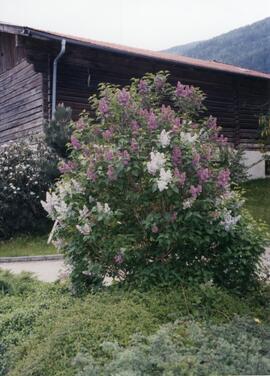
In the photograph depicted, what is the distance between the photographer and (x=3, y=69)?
1681 cm

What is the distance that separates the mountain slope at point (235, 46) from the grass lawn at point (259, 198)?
21451 millimetres

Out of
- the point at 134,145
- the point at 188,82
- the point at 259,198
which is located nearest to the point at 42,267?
the point at 134,145

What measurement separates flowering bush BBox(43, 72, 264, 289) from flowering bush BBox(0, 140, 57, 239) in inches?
304

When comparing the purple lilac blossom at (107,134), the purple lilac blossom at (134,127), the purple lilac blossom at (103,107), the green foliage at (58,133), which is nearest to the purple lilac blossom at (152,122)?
the purple lilac blossom at (134,127)

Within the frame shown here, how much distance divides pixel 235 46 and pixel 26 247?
3513 centimetres

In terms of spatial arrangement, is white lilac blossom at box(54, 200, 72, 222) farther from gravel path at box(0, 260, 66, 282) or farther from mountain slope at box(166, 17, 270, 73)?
mountain slope at box(166, 17, 270, 73)

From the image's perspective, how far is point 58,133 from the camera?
11.6 metres

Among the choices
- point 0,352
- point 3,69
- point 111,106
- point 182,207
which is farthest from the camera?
point 3,69

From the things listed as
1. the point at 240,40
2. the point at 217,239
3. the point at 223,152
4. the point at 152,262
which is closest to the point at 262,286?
the point at 217,239

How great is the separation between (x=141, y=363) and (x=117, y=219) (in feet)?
6.99

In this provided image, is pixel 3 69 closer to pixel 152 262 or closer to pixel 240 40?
pixel 152 262

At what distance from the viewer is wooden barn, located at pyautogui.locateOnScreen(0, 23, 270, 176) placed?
13883 millimetres

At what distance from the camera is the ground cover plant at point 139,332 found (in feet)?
9.41

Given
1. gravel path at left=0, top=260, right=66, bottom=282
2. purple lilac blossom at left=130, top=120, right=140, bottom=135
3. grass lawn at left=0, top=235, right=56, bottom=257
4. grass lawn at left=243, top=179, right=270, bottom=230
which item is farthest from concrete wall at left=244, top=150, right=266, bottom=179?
purple lilac blossom at left=130, top=120, right=140, bottom=135
